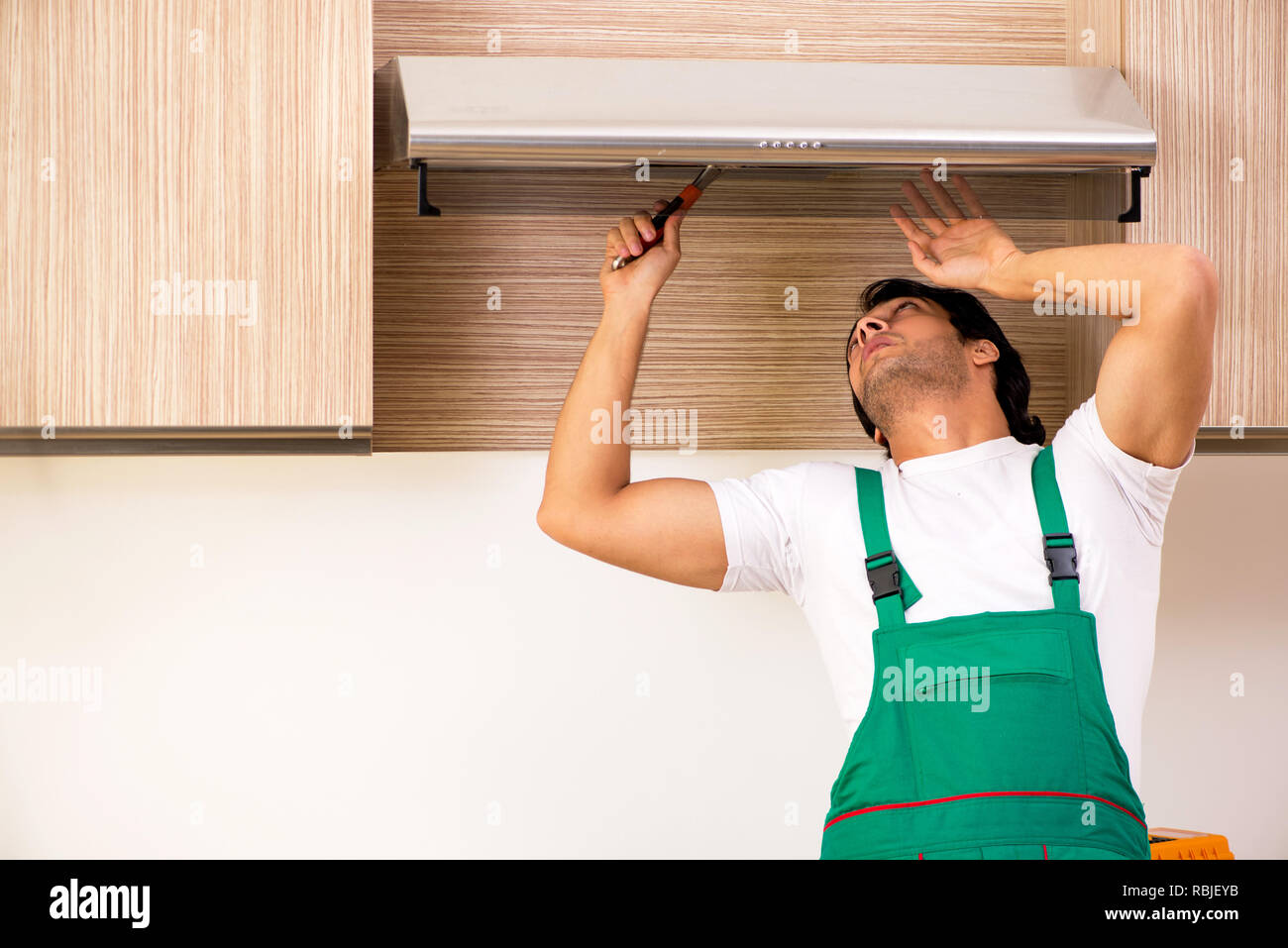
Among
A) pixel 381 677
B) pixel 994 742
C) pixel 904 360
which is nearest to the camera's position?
pixel 994 742

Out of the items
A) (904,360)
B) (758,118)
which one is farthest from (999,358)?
(758,118)

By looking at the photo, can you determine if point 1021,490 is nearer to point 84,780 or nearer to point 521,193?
point 521,193

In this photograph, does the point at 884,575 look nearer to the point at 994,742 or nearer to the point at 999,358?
the point at 994,742

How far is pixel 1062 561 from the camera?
104cm

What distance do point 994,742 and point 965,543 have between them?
0.20 metres

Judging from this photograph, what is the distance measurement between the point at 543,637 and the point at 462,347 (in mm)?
379

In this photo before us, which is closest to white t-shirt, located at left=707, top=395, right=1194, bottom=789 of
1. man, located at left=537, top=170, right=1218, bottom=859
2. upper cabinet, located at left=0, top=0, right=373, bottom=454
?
man, located at left=537, top=170, right=1218, bottom=859

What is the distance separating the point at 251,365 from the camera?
1.07 meters

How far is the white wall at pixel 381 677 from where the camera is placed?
1265 mm

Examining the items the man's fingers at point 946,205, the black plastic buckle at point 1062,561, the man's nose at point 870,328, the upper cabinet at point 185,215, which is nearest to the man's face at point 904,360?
the man's nose at point 870,328

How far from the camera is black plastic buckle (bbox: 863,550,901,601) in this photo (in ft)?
3.44
